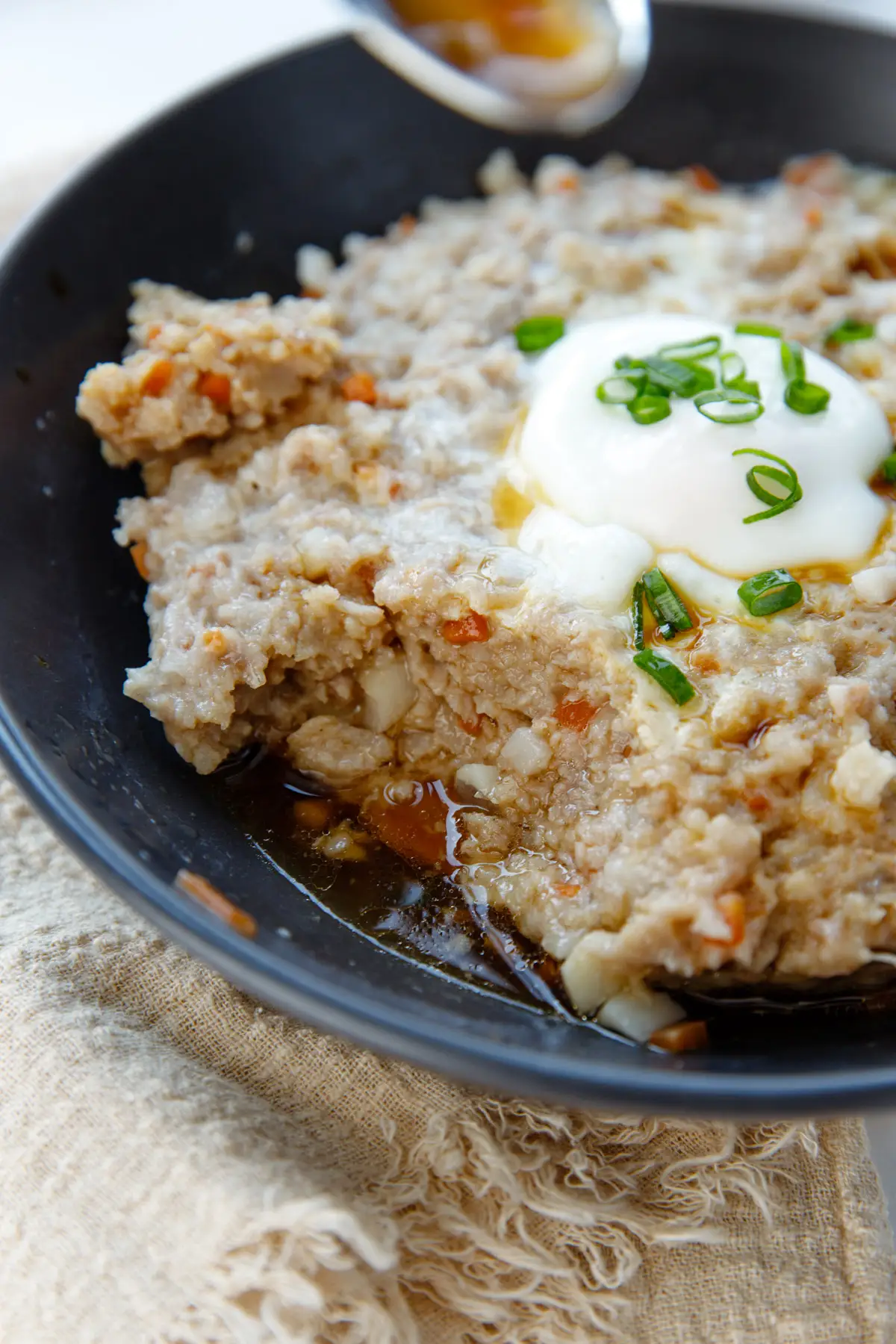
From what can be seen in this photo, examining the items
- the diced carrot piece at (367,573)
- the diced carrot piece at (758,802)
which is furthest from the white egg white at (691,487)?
the diced carrot piece at (758,802)

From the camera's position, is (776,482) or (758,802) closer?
(758,802)

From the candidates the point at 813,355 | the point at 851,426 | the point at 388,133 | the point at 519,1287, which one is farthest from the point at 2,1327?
the point at 388,133

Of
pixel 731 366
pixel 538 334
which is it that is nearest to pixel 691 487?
pixel 731 366

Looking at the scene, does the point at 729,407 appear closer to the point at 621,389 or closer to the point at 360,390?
the point at 621,389

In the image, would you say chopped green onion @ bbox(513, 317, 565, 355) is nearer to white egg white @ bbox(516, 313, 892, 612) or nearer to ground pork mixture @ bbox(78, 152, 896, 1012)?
ground pork mixture @ bbox(78, 152, 896, 1012)

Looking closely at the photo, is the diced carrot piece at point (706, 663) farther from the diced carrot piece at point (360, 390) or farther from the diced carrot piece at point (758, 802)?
the diced carrot piece at point (360, 390)

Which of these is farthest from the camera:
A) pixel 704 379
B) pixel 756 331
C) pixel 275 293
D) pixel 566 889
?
pixel 275 293

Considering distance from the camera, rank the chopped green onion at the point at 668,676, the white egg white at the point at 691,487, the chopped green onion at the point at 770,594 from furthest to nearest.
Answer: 1. the white egg white at the point at 691,487
2. the chopped green onion at the point at 770,594
3. the chopped green onion at the point at 668,676
